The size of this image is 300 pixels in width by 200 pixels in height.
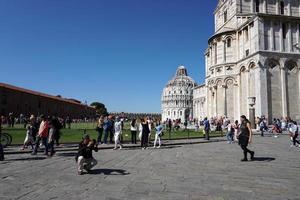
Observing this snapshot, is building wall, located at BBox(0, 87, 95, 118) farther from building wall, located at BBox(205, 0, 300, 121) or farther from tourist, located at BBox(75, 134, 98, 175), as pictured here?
tourist, located at BBox(75, 134, 98, 175)

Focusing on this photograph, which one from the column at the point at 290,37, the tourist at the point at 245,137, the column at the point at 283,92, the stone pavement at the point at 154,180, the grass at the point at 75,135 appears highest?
the column at the point at 290,37

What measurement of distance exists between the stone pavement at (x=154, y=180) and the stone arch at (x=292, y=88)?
27.1 m

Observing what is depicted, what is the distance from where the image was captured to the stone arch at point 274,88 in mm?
32969

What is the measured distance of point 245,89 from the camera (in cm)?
3594

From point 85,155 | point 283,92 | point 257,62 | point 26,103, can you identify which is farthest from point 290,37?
point 26,103

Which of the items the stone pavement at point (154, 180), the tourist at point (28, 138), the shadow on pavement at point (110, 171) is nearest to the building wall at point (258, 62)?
the stone pavement at point (154, 180)

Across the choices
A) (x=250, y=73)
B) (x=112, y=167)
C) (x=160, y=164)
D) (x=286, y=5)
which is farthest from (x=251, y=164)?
(x=286, y=5)

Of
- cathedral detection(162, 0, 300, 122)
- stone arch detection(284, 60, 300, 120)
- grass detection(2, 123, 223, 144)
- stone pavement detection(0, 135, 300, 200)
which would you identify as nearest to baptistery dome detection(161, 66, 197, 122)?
cathedral detection(162, 0, 300, 122)

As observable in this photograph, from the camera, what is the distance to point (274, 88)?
1310 inches

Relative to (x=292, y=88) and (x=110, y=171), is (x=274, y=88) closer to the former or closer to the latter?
(x=292, y=88)

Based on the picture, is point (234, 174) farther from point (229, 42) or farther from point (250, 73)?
point (229, 42)

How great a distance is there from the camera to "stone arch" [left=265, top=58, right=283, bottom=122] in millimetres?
32969

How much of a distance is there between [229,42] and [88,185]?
1473 inches

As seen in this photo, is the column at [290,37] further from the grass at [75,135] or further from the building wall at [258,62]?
the grass at [75,135]
